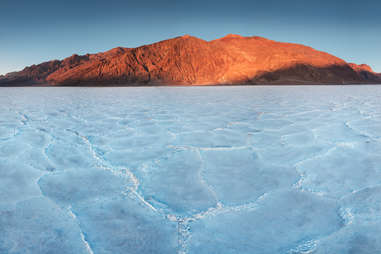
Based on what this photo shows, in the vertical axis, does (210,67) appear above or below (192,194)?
above

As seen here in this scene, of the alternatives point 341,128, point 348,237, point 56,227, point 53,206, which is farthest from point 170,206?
point 341,128

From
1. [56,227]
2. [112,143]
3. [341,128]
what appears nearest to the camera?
[56,227]

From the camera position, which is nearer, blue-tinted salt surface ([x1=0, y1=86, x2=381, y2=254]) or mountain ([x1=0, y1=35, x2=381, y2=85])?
blue-tinted salt surface ([x1=0, y1=86, x2=381, y2=254])

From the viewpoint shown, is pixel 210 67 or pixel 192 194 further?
pixel 210 67

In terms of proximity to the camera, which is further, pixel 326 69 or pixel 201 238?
pixel 326 69

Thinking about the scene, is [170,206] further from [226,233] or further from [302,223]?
[302,223]

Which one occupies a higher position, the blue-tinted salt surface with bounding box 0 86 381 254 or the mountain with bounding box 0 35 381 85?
the mountain with bounding box 0 35 381 85

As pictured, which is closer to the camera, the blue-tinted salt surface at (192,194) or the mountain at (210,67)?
the blue-tinted salt surface at (192,194)

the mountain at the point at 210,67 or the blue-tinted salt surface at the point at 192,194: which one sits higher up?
the mountain at the point at 210,67
